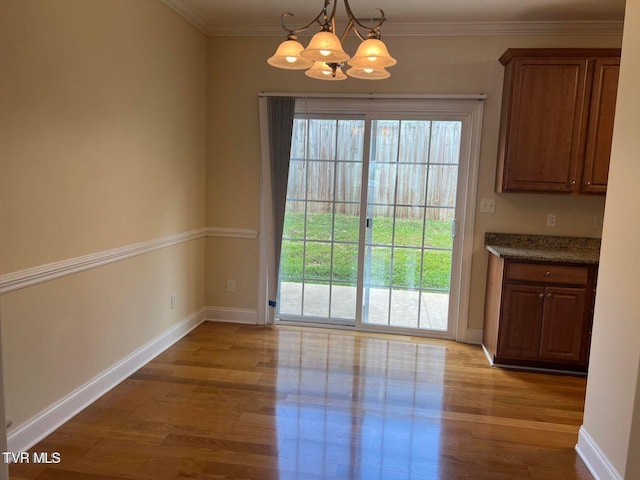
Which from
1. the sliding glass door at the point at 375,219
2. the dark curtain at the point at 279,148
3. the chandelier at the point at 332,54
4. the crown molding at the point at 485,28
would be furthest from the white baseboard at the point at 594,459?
the crown molding at the point at 485,28

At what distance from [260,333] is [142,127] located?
6.33 ft

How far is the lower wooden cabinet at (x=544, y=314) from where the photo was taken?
3.29 m

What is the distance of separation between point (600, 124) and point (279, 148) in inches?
96.5

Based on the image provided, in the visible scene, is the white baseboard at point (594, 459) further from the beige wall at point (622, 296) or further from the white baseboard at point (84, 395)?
the white baseboard at point (84, 395)

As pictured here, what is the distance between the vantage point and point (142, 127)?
123 inches

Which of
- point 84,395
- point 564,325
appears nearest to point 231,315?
point 84,395

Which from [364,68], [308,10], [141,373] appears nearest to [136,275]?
[141,373]

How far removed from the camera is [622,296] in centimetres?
204

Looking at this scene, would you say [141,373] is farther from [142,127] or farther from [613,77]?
[613,77]

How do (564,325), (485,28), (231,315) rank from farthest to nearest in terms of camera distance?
(231,315) < (485,28) < (564,325)

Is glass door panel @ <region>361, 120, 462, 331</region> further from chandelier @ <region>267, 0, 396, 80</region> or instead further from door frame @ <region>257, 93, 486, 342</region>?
chandelier @ <region>267, 0, 396, 80</region>

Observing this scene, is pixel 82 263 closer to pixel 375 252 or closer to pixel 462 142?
pixel 375 252

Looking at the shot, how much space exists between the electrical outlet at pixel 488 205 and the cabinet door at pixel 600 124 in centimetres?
66

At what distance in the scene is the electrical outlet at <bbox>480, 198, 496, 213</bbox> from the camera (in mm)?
3848
